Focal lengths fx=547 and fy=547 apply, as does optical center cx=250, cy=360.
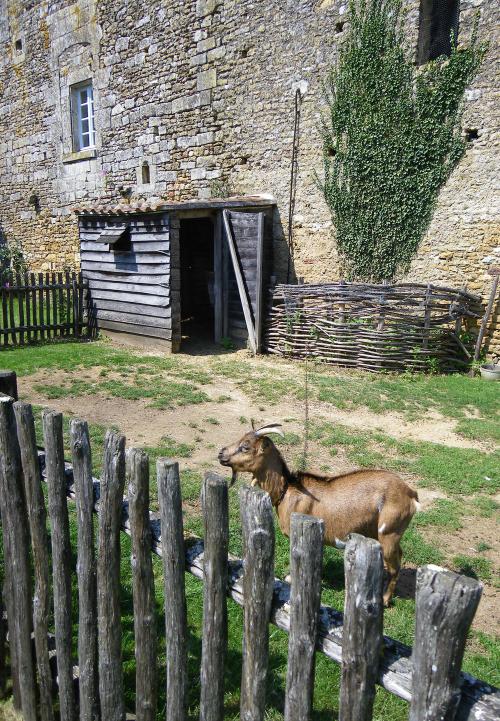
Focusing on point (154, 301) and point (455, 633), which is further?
point (154, 301)

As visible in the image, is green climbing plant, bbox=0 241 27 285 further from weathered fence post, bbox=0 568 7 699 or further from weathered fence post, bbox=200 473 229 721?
weathered fence post, bbox=200 473 229 721

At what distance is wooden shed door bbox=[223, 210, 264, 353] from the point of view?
33.8 feet

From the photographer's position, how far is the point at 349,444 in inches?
228

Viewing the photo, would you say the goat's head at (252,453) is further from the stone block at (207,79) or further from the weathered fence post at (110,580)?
the stone block at (207,79)

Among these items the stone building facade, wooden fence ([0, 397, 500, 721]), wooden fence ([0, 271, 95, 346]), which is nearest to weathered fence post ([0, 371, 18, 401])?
wooden fence ([0, 397, 500, 721])

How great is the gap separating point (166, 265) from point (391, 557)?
7845mm

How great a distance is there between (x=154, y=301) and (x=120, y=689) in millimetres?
8813

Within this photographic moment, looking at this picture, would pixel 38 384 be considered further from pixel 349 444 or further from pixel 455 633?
pixel 455 633

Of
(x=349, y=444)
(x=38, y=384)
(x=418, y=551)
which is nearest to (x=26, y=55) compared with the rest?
(x=38, y=384)

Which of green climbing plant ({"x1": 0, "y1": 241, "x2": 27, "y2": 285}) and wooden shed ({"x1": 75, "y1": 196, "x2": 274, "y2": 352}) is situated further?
green climbing plant ({"x1": 0, "y1": 241, "x2": 27, "y2": 285})

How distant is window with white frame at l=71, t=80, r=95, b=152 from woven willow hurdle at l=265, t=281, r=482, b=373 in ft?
32.5

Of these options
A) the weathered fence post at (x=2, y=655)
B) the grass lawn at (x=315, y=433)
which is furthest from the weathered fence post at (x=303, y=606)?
the weathered fence post at (x=2, y=655)

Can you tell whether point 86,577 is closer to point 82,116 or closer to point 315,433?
point 315,433

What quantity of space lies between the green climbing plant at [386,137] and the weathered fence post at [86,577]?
29.7 feet
